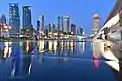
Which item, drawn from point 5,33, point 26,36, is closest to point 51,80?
point 5,33

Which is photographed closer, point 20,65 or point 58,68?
point 58,68

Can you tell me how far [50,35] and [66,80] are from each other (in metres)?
149

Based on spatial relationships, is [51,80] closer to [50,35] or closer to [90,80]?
[90,80]

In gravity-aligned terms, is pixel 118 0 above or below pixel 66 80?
above

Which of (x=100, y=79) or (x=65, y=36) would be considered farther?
(x=65, y=36)

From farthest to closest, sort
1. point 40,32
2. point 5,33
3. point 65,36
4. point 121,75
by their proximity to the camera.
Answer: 1. point 65,36
2. point 40,32
3. point 5,33
4. point 121,75

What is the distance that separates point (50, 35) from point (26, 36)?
86.5 ft

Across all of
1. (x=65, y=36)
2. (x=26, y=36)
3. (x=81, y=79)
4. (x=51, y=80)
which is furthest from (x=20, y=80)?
(x=65, y=36)

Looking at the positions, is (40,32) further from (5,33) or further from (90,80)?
(90,80)

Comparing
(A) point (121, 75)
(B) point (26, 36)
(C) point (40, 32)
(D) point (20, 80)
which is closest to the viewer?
(D) point (20, 80)

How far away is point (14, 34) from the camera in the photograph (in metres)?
138

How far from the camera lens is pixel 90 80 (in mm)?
9336

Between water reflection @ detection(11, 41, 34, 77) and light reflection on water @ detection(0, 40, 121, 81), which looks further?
water reflection @ detection(11, 41, 34, 77)

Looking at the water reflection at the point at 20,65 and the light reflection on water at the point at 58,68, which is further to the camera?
the water reflection at the point at 20,65
